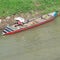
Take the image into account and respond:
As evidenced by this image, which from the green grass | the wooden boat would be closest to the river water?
the wooden boat

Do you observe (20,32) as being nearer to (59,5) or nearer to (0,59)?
(0,59)

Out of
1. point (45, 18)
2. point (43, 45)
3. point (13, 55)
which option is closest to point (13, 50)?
point (13, 55)

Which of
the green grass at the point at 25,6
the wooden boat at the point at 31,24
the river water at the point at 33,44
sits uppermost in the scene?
the green grass at the point at 25,6

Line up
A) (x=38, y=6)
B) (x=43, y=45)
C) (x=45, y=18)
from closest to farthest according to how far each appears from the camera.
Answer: (x=43, y=45)
(x=45, y=18)
(x=38, y=6)

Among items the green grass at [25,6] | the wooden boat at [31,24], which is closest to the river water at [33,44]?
the wooden boat at [31,24]

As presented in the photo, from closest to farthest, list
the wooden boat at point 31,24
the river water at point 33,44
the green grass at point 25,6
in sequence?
the river water at point 33,44, the wooden boat at point 31,24, the green grass at point 25,6

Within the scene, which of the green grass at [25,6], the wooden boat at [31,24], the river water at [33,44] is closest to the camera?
the river water at [33,44]

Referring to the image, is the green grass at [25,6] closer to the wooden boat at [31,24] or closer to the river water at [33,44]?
the wooden boat at [31,24]
